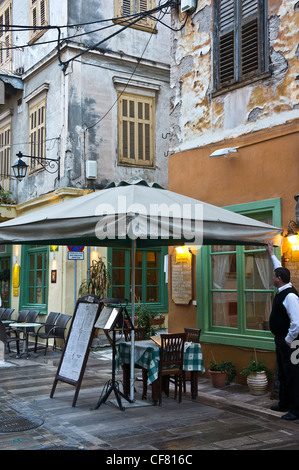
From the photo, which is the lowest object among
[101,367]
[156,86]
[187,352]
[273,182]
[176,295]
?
[101,367]

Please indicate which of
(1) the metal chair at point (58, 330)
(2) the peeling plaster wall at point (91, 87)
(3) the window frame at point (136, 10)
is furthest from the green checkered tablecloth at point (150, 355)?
(3) the window frame at point (136, 10)

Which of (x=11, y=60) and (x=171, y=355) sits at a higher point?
(x=11, y=60)

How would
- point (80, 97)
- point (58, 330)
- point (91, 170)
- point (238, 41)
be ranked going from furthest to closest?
point (80, 97), point (91, 170), point (58, 330), point (238, 41)

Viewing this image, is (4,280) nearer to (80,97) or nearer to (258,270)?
(80,97)

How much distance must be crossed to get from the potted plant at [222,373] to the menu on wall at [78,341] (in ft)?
7.17

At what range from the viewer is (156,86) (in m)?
14.3

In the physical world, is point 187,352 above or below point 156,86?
below

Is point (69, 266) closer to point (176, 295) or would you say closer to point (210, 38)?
point (176, 295)

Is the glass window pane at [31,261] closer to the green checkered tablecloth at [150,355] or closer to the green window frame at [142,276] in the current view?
the green window frame at [142,276]

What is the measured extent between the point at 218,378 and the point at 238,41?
532 centimetres

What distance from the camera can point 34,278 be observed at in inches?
572

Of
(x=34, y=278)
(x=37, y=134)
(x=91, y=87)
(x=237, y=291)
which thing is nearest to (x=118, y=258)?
(x=34, y=278)

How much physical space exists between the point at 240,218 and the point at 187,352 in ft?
6.40
